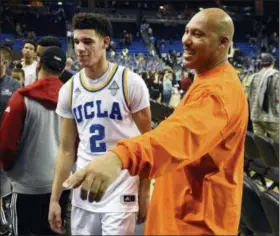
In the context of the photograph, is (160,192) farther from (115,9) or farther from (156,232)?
(115,9)

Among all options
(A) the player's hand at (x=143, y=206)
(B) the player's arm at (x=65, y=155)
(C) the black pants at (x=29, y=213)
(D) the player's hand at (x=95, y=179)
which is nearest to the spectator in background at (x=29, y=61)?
(C) the black pants at (x=29, y=213)

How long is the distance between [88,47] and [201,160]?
0.98 meters

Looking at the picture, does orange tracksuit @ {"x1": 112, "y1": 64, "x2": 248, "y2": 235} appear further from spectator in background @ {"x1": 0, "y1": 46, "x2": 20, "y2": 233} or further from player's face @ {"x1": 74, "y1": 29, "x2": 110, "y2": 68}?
spectator in background @ {"x1": 0, "y1": 46, "x2": 20, "y2": 233}

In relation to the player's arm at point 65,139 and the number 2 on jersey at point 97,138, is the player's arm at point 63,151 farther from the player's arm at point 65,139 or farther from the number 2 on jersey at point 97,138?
the number 2 on jersey at point 97,138

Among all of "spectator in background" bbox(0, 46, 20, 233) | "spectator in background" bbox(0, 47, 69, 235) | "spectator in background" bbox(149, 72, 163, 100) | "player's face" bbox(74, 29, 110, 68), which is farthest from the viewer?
"spectator in background" bbox(149, 72, 163, 100)

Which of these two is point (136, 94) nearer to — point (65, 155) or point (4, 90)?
point (65, 155)

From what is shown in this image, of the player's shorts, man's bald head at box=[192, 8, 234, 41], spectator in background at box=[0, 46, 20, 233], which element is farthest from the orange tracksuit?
spectator in background at box=[0, 46, 20, 233]

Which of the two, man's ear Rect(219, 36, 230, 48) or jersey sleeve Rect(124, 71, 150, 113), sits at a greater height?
man's ear Rect(219, 36, 230, 48)

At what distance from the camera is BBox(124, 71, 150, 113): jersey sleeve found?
7.66 feet

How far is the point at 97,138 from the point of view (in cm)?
235

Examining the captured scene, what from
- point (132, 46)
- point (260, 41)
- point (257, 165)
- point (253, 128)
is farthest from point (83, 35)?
point (260, 41)

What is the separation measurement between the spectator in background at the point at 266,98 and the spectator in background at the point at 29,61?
2.77m

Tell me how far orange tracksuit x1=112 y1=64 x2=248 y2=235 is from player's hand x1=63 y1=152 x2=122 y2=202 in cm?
12

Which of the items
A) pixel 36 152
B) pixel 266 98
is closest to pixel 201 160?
pixel 36 152
